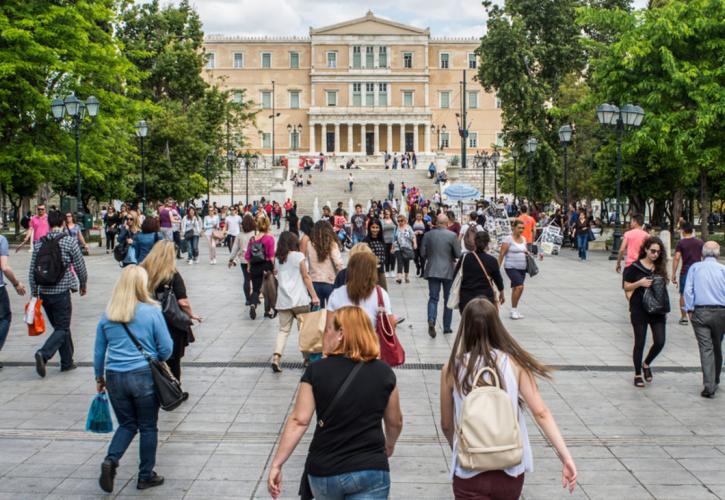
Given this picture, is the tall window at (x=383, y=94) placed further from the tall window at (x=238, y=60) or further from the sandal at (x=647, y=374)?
the sandal at (x=647, y=374)

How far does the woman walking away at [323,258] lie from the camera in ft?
32.9

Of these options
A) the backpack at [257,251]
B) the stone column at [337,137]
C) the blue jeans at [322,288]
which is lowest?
the blue jeans at [322,288]

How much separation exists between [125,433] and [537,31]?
139 ft

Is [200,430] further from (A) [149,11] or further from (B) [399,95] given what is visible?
(B) [399,95]

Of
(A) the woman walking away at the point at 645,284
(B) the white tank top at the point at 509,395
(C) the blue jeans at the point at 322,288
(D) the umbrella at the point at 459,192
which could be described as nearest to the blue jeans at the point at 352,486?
(B) the white tank top at the point at 509,395

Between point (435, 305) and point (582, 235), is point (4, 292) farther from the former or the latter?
point (582, 235)

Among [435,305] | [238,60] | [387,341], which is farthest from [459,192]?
[238,60]

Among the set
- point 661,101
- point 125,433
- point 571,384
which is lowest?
point 571,384

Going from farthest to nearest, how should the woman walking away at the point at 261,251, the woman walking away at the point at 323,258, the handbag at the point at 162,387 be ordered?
the woman walking away at the point at 261,251, the woman walking away at the point at 323,258, the handbag at the point at 162,387

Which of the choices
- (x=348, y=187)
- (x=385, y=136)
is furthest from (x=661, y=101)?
(x=385, y=136)

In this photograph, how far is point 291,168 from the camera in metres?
71.6

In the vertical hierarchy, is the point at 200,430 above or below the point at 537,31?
below

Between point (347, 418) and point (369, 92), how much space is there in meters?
98.6

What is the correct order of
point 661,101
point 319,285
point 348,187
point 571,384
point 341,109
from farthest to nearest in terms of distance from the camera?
point 341,109 < point 348,187 < point 661,101 < point 319,285 < point 571,384
